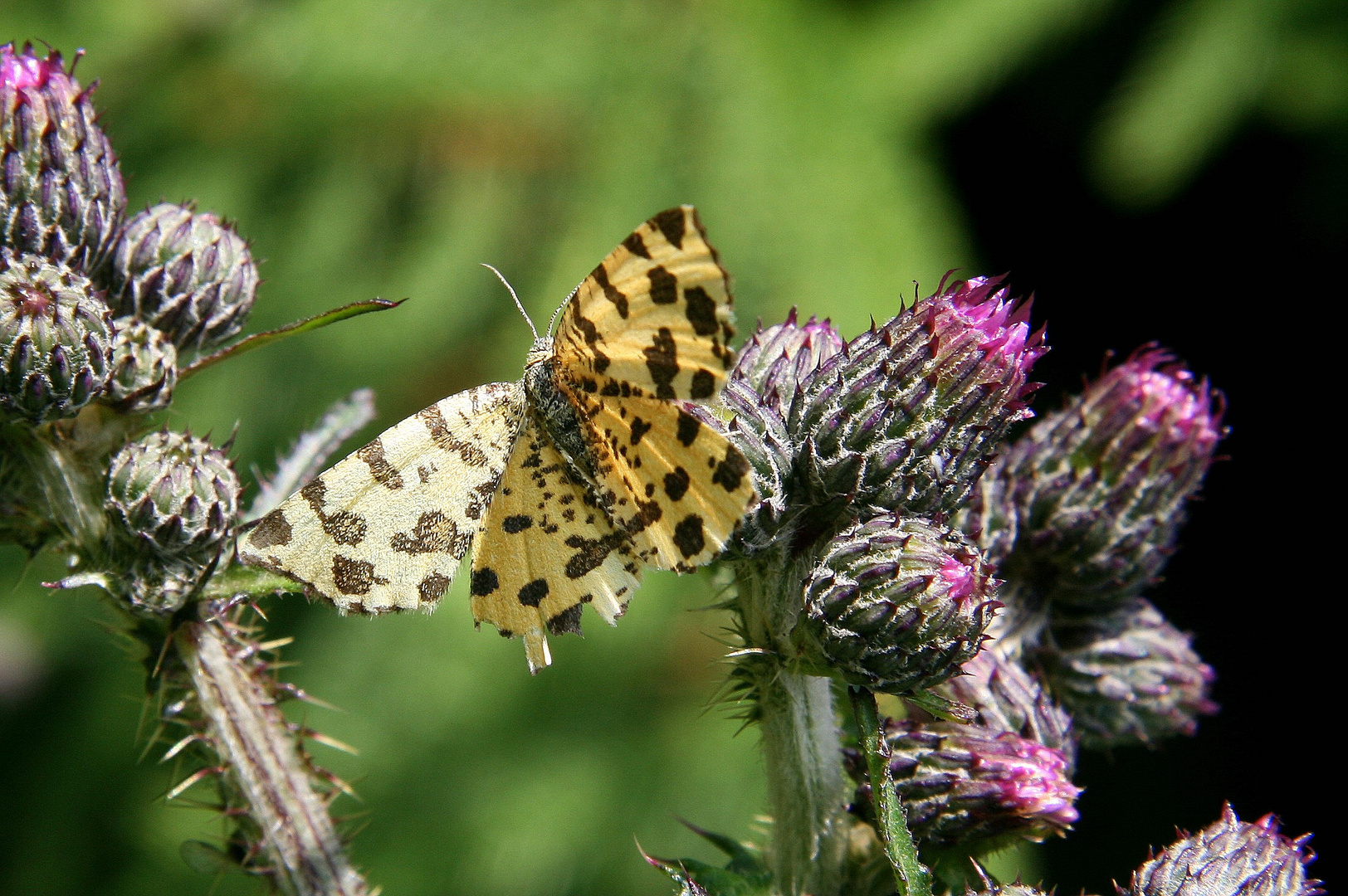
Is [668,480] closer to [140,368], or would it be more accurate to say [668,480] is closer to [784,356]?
[784,356]

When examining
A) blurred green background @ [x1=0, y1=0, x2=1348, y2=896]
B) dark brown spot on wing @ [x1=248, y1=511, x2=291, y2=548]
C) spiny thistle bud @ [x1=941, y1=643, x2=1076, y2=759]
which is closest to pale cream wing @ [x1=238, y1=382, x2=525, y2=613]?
dark brown spot on wing @ [x1=248, y1=511, x2=291, y2=548]

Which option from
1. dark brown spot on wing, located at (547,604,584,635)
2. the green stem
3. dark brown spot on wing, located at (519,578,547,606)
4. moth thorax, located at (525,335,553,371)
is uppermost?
moth thorax, located at (525,335,553,371)

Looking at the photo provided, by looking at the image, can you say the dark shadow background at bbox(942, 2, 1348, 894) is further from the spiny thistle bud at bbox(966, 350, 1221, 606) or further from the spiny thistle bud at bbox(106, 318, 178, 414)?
the spiny thistle bud at bbox(106, 318, 178, 414)

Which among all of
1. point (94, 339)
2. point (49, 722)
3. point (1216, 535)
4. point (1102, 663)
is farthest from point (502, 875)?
point (1216, 535)

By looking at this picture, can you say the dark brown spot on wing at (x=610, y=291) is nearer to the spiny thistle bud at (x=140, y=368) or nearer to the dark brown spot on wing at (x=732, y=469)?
the dark brown spot on wing at (x=732, y=469)

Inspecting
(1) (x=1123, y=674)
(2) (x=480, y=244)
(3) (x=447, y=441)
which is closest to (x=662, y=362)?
(3) (x=447, y=441)

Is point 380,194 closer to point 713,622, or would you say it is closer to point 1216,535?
point 713,622
